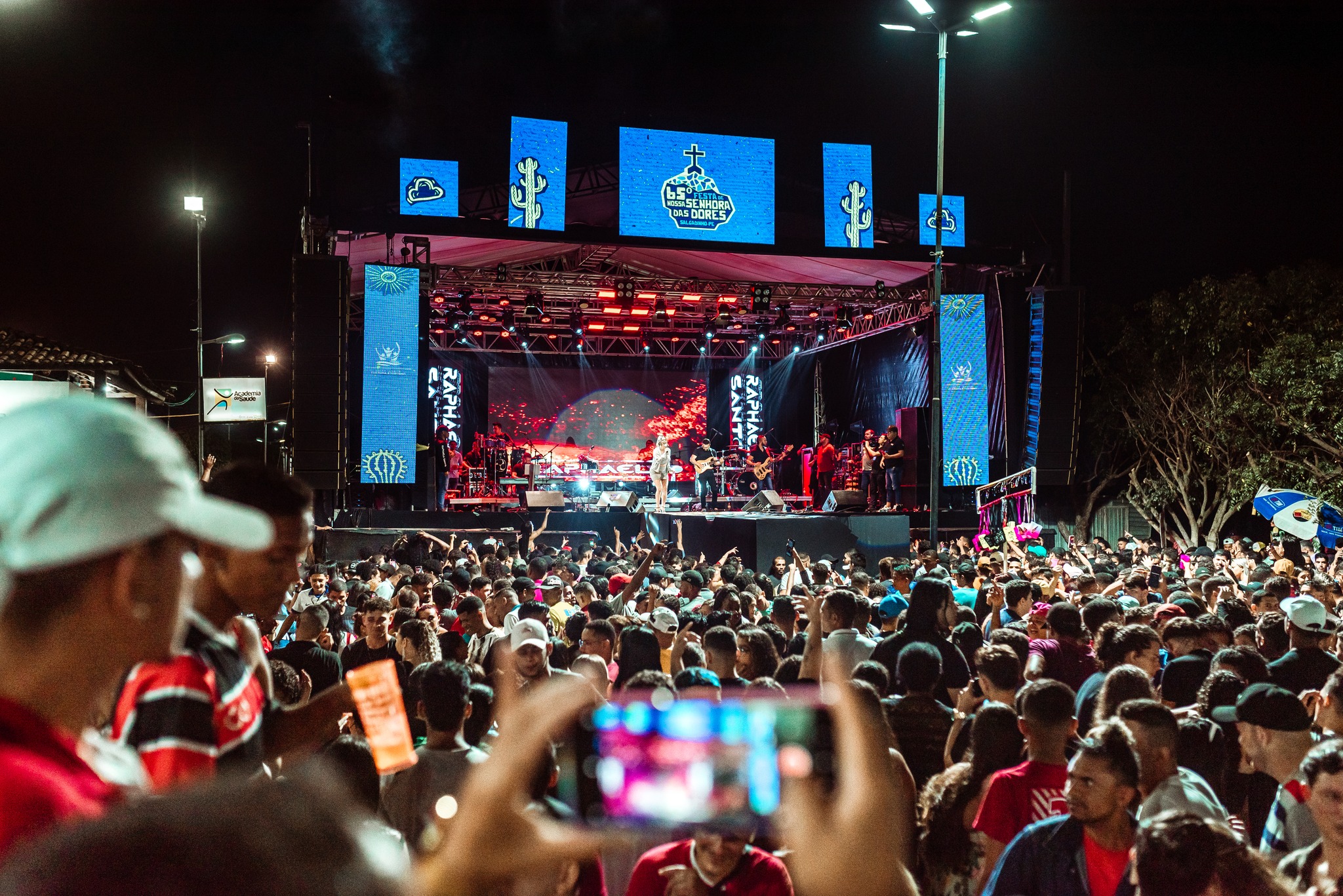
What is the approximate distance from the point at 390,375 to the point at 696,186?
23.7ft

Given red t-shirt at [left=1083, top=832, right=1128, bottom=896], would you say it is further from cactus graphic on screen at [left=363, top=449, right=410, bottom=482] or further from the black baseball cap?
cactus graphic on screen at [left=363, top=449, right=410, bottom=482]

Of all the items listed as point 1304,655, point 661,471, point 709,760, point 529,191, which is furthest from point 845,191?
point 709,760

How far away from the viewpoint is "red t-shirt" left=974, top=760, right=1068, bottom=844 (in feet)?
10.6

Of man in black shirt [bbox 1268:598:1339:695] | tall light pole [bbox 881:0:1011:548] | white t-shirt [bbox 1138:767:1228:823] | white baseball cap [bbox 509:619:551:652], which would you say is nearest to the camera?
white t-shirt [bbox 1138:767:1228:823]

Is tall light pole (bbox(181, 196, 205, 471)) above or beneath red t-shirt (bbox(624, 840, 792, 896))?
above

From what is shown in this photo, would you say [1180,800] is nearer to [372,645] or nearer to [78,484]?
[78,484]

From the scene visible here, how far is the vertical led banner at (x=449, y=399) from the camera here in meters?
26.0

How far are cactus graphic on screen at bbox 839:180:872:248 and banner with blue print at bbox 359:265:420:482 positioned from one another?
889 cm

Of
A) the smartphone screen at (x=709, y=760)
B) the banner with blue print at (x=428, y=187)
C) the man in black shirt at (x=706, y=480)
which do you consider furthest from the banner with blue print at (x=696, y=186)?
the smartphone screen at (x=709, y=760)

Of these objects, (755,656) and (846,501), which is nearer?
(755,656)

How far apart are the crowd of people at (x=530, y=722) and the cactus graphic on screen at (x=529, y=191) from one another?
476 inches

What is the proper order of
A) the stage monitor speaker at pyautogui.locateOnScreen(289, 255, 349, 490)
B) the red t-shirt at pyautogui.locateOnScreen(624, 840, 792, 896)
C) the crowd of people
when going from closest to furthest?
the crowd of people
the red t-shirt at pyautogui.locateOnScreen(624, 840, 792, 896)
the stage monitor speaker at pyautogui.locateOnScreen(289, 255, 349, 490)

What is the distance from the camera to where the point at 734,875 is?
258 centimetres

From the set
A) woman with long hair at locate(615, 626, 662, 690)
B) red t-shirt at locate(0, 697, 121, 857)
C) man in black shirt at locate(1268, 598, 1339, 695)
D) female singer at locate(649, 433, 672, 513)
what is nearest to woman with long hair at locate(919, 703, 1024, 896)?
man in black shirt at locate(1268, 598, 1339, 695)
